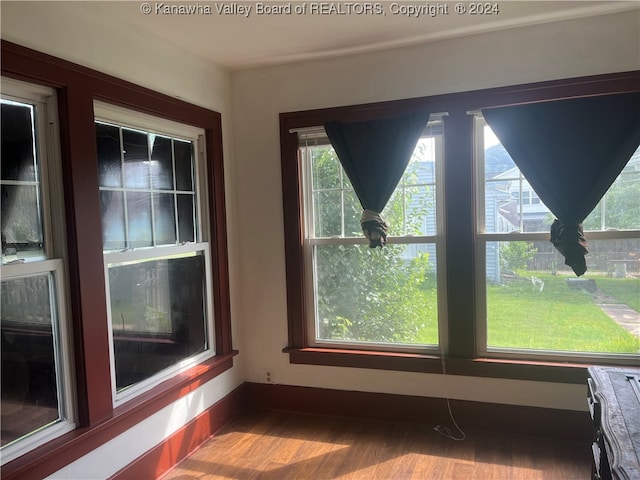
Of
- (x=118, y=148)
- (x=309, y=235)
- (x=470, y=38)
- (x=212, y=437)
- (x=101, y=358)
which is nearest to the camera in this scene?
(x=101, y=358)

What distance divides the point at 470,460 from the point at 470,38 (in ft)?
8.11

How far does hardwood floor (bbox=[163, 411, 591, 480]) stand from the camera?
2520 millimetres

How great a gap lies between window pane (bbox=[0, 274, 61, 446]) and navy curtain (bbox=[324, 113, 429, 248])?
5.94 feet

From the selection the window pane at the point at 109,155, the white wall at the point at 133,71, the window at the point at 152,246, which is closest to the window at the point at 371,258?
the white wall at the point at 133,71

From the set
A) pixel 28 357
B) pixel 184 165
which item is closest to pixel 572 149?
pixel 184 165

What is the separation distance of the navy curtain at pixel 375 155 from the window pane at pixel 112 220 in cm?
137

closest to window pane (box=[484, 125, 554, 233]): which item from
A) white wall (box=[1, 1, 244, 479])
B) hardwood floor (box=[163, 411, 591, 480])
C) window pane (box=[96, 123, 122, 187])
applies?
hardwood floor (box=[163, 411, 591, 480])

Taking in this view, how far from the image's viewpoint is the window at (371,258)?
3051 mm

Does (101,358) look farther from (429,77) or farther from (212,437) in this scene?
(429,77)

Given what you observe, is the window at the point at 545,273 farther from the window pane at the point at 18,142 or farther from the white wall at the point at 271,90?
the window pane at the point at 18,142

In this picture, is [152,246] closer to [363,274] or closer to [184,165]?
[184,165]

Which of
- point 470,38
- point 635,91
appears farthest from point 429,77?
point 635,91

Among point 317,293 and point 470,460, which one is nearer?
point 470,460

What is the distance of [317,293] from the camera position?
131 inches
